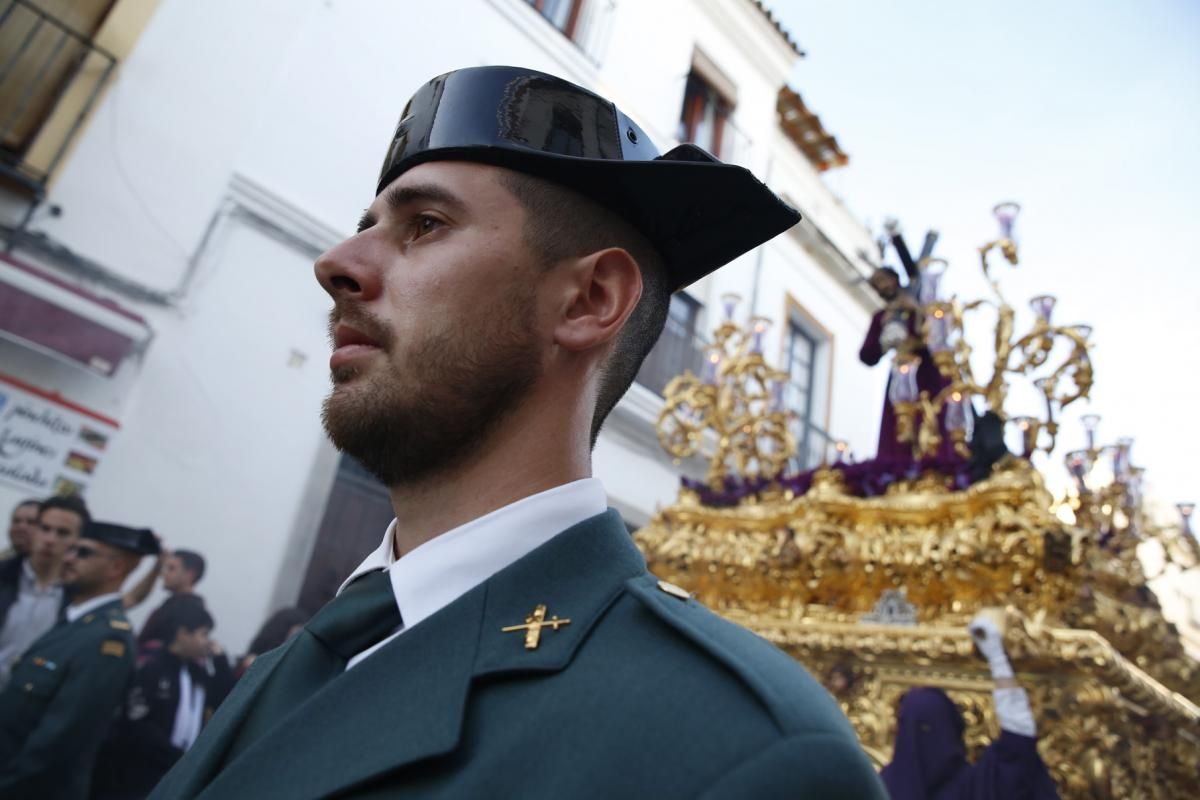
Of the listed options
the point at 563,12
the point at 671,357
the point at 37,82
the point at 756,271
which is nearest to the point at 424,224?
the point at 37,82

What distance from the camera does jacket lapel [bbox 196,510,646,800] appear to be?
2.73 ft

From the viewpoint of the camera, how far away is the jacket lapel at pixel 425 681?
832mm

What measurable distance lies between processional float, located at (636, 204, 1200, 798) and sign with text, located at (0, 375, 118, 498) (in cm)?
355

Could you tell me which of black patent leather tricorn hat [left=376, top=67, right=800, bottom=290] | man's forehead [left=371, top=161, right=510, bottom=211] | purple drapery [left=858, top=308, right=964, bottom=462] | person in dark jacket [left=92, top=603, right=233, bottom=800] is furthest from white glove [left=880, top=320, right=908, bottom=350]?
person in dark jacket [left=92, top=603, right=233, bottom=800]

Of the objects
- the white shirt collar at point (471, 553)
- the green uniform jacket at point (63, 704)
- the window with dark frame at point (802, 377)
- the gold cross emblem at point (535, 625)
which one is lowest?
the green uniform jacket at point (63, 704)

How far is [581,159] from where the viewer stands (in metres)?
1.24

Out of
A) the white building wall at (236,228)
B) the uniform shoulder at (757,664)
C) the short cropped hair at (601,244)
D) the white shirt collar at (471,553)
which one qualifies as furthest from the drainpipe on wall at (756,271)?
the uniform shoulder at (757,664)

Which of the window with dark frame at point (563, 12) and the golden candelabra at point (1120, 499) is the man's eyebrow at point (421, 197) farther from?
the window with dark frame at point (563, 12)

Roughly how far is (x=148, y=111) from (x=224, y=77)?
672 millimetres

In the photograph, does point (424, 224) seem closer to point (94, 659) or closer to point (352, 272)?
point (352, 272)

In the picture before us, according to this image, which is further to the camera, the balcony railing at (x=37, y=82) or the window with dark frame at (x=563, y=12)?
the window with dark frame at (x=563, y=12)

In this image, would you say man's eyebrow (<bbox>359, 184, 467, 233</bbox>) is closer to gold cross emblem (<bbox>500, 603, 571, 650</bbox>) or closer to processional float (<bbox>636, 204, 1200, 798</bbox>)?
gold cross emblem (<bbox>500, 603, 571, 650</bbox>)

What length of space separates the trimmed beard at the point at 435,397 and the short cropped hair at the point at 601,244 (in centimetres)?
14

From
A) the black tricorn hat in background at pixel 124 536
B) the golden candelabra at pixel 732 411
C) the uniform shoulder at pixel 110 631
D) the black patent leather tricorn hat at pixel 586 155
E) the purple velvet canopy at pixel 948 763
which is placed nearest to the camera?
the black patent leather tricorn hat at pixel 586 155
